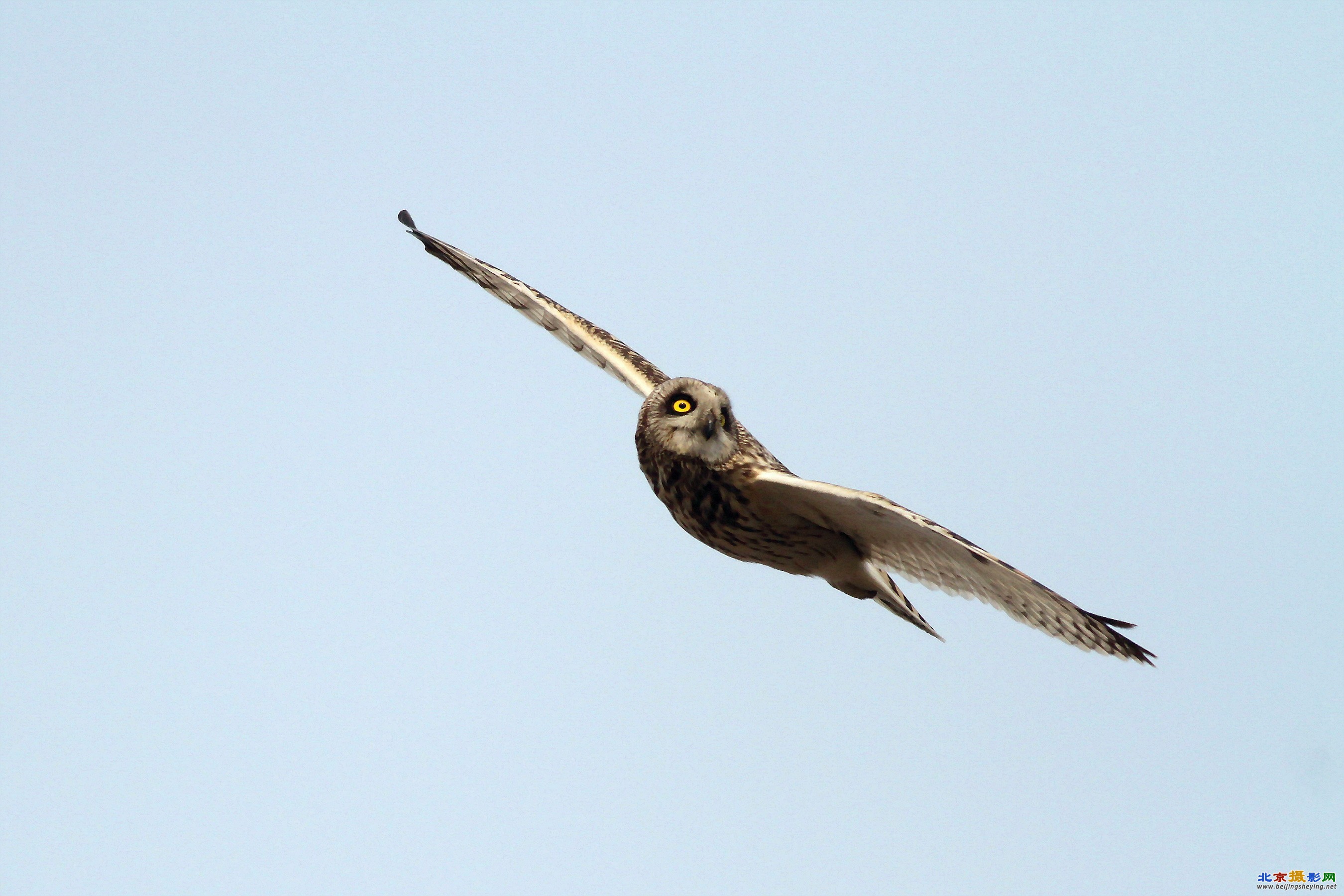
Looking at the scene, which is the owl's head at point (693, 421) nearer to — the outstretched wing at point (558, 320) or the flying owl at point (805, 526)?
the flying owl at point (805, 526)

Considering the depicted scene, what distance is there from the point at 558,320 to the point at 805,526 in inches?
110

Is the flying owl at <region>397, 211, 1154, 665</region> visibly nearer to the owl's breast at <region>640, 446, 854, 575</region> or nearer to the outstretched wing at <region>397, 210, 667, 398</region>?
the owl's breast at <region>640, 446, 854, 575</region>

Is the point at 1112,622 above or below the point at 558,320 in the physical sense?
below

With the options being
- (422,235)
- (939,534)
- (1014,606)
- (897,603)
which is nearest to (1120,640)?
(1014,606)

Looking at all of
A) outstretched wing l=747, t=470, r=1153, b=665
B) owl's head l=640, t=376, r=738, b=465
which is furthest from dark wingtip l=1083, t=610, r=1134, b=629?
owl's head l=640, t=376, r=738, b=465

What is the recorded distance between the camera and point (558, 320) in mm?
8523

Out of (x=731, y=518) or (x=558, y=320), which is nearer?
(x=731, y=518)

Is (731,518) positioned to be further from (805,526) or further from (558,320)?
(558,320)

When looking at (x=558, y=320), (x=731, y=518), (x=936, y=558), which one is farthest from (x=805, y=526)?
(x=558, y=320)

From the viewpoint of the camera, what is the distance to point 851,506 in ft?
19.2

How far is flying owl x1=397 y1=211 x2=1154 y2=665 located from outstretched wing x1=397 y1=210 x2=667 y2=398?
119 cm

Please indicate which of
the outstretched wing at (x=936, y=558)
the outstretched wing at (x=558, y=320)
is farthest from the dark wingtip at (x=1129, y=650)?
the outstretched wing at (x=558, y=320)

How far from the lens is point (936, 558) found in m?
6.02

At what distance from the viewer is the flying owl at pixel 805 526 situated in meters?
5.61
